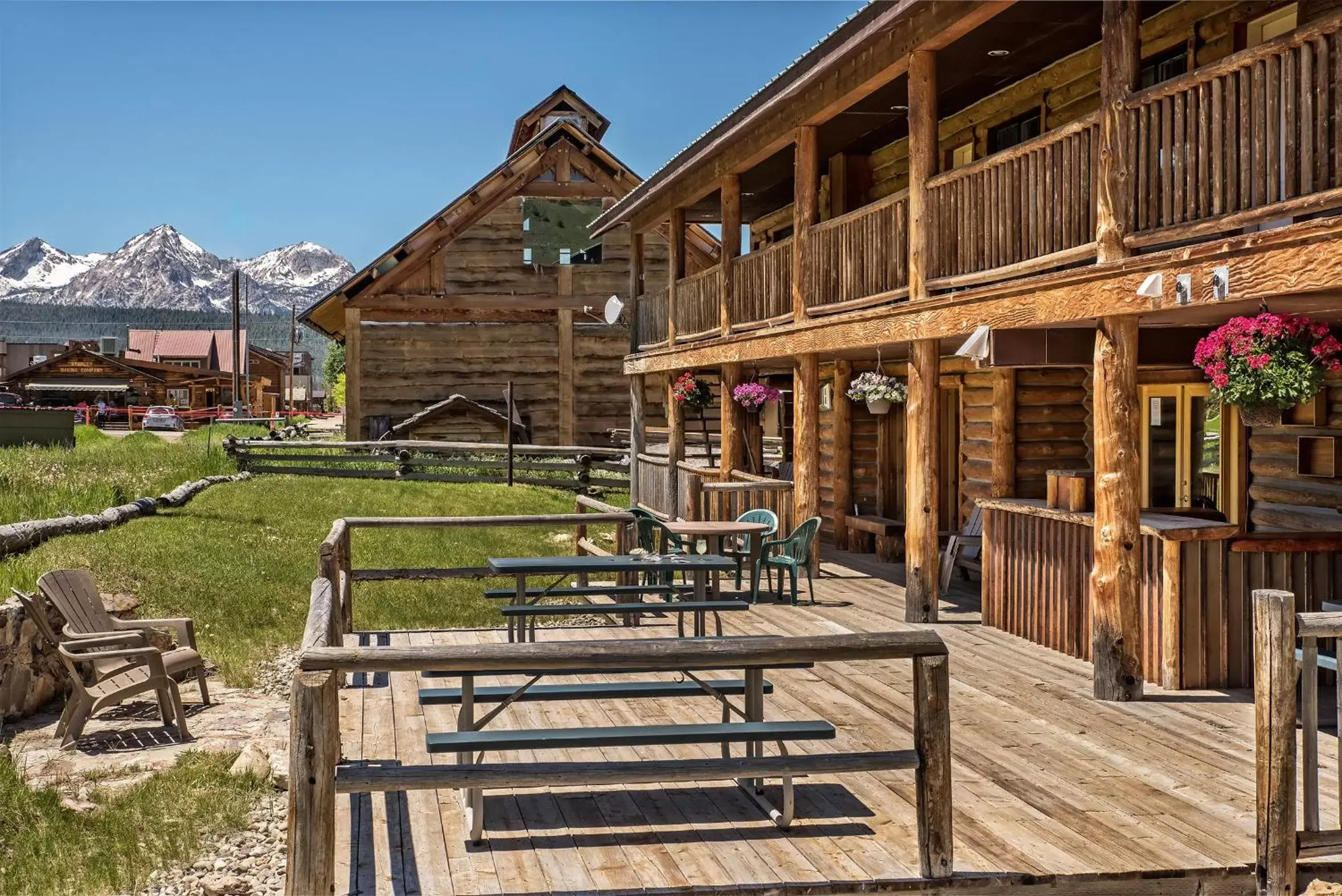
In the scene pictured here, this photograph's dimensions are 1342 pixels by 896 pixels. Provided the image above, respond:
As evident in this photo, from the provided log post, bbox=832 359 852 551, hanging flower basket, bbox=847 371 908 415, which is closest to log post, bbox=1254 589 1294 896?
hanging flower basket, bbox=847 371 908 415

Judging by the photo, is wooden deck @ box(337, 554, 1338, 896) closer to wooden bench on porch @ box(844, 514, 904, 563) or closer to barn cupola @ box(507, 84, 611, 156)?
wooden bench on porch @ box(844, 514, 904, 563)

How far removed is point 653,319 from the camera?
820 inches

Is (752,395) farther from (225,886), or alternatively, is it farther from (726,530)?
(225,886)

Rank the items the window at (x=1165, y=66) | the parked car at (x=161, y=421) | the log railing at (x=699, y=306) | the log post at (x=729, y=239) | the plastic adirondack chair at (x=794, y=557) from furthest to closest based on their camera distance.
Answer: the parked car at (x=161, y=421) < the log railing at (x=699, y=306) < the log post at (x=729, y=239) < the plastic adirondack chair at (x=794, y=557) < the window at (x=1165, y=66)

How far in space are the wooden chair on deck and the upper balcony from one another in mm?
2554

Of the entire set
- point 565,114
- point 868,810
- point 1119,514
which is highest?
point 565,114

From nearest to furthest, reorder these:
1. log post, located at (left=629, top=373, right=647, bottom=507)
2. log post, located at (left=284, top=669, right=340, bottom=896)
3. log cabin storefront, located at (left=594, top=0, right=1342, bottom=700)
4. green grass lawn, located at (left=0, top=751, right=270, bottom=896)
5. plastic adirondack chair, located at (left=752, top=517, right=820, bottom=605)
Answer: log post, located at (left=284, top=669, right=340, bottom=896) < green grass lawn, located at (left=0, top=751, right=270, bottom=896) < log cabin storefront, located at (left=594, top=0, right=1342, bottom=700) < plastic adirondack chair, located at (left=752, top=517, right=820, bottom=605) < log post, located at (left=629, top=373, right=647, bottom=507)

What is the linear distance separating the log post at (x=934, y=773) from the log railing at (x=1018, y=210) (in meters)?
4.42

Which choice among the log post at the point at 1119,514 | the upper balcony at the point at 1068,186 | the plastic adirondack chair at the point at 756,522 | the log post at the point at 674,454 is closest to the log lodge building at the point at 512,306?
the log post at the point at 674,454

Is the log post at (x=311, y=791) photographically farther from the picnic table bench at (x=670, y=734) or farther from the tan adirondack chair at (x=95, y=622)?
the tan adirondack chair at (x=95, y=622)

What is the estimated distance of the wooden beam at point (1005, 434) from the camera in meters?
13.5

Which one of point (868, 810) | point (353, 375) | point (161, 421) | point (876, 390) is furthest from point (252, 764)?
point (161, 421)

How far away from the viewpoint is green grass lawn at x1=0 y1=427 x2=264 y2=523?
57.0 ft

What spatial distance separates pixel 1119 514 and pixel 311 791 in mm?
5518
